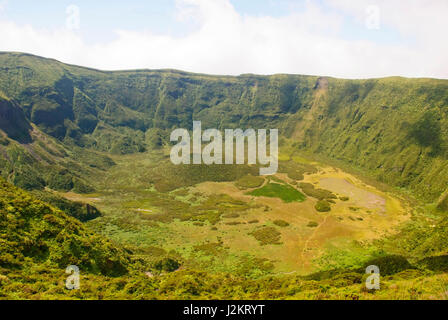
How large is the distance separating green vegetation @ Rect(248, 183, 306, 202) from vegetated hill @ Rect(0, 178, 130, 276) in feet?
267

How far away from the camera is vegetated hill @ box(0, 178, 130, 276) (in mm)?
34094

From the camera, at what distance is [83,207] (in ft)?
323

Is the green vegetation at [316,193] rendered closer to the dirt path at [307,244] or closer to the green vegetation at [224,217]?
the green vegetation at [224,217]

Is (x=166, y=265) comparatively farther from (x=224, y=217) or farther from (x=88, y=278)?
(x=224, y=217)

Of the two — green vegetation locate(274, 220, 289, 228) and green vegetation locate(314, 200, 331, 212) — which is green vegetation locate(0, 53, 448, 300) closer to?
green vegetation locate(274, 220, 289, 228)

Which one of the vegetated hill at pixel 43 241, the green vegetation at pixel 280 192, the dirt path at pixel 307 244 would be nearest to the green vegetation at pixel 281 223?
the dirt path at pixel 307 244

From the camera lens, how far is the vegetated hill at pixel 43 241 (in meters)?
34.1

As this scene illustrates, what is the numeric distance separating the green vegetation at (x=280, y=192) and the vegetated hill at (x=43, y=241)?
81.5 meters

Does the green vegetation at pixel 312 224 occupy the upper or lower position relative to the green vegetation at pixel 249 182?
lower

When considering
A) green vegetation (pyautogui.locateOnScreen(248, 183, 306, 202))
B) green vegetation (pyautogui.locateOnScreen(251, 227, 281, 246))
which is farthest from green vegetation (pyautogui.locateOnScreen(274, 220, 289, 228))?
green vegetation (pyautogui.locateOnScreen(248, 183, 306, 202))

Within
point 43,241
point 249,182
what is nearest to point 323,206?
point 249,182

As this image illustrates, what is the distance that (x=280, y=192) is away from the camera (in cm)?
12019
